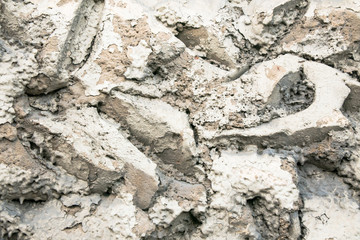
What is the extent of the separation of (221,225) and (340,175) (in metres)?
0.49

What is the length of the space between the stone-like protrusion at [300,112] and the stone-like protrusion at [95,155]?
0.94 feet

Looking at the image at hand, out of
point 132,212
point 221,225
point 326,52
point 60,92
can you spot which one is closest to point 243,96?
point 326,52

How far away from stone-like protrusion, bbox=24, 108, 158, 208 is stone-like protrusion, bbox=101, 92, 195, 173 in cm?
7

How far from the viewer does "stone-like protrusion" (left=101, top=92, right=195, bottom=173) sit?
1325 millimetres

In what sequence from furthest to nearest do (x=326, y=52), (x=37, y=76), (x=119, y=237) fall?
(x=326, y=52)
(x=37, y=76)
(x=119, y=237)

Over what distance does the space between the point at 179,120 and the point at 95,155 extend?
34 cm

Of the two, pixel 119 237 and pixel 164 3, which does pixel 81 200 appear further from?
pixel 164 3

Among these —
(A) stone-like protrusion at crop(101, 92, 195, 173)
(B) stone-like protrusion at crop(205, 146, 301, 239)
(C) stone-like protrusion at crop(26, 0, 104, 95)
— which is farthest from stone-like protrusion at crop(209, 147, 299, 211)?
(C) stone-like protrusion at crop(26, 0, 104, 95)

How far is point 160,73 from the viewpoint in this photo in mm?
1401

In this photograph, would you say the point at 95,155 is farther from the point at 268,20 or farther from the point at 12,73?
the point at 268,20

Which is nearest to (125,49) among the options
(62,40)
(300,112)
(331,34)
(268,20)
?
(62,40)

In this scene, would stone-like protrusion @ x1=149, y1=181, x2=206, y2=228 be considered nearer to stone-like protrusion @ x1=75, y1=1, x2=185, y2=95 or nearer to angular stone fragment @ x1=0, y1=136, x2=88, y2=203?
angular stone fragment @ x1=0, y1=136, x2=88, y2=203

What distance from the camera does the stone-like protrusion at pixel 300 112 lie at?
1.30 metres

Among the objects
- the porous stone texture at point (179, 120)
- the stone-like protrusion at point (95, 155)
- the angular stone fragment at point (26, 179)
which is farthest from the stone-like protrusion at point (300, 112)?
the angular stone fragment at point (26, 179)
